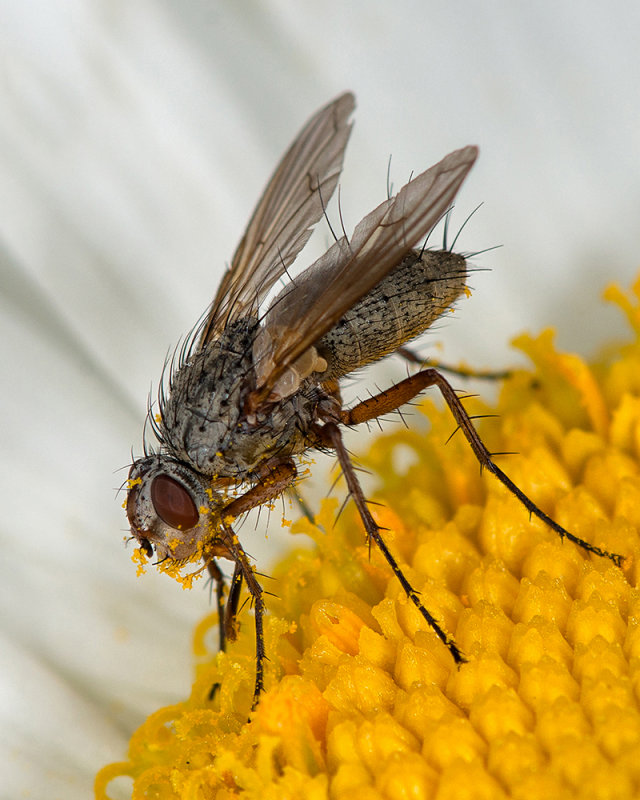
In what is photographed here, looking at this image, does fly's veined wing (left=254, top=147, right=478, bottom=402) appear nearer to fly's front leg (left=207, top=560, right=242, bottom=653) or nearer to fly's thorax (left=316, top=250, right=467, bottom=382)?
fly's thorax (left=316, top=250, right=467, bottom=382)

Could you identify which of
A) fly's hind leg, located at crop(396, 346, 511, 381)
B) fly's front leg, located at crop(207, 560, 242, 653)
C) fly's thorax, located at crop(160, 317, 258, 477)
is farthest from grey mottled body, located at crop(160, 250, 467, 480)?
fly's hind leg, located at crop(396, 346, 511, 381)

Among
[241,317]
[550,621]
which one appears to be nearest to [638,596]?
[550,621]

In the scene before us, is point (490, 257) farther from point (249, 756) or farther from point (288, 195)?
point (249, 756)

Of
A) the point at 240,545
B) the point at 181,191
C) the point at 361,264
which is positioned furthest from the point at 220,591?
the point at 181,191

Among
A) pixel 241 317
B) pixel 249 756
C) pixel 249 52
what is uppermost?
pixel 249 52

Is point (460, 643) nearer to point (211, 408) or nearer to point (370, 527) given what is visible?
point (370, 527)
